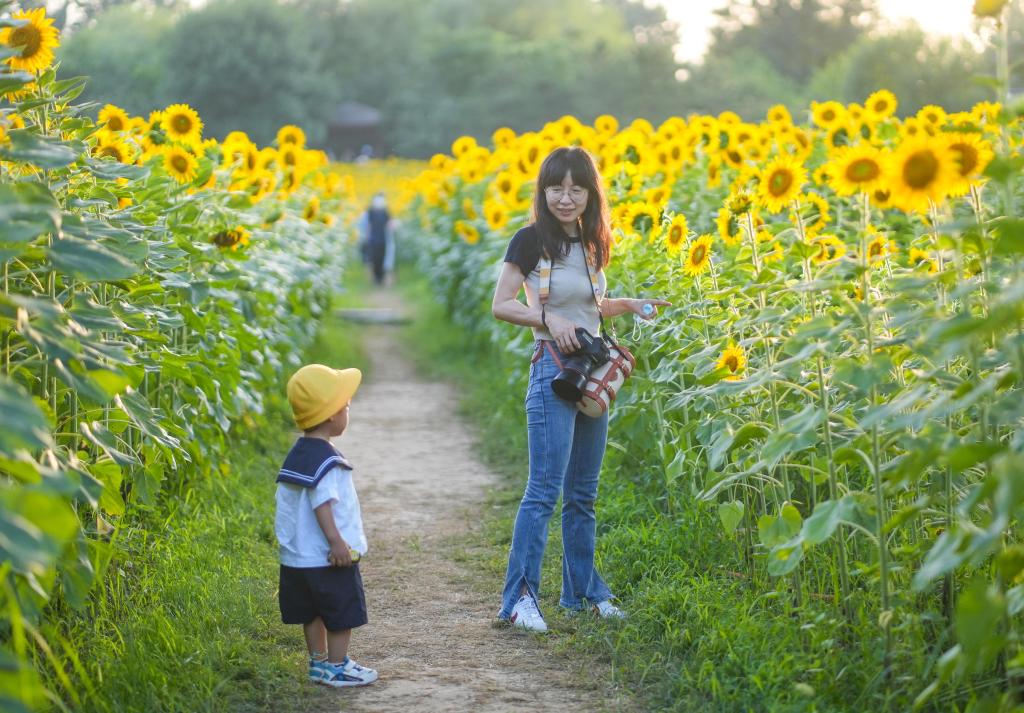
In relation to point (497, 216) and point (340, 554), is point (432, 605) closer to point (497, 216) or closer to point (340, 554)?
point (340, 554)

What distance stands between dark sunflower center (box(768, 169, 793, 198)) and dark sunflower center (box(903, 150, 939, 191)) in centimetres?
120

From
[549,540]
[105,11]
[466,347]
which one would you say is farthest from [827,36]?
[549,540]

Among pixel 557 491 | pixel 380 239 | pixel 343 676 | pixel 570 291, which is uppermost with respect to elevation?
pixel 570 291

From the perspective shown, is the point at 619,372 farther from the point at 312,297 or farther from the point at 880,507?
the point at 312,297

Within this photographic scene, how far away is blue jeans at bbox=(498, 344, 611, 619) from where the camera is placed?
4.38 meters

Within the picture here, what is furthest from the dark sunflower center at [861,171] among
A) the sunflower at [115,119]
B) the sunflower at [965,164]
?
the sunflower at [115,119]

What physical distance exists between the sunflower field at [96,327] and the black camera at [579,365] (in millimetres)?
1240

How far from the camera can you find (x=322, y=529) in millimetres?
3818

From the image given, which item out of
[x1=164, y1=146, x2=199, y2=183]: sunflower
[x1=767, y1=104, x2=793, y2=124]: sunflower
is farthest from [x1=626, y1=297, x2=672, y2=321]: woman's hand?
[x1=767, y1=104, x2=793, y2=124]: sunflower

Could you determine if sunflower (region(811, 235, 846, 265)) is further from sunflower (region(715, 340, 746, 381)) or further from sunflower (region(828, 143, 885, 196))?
sunflower (region(715, 340, 746, 381))

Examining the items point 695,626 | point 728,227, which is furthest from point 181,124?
point 695,626

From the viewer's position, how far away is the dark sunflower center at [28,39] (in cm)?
401

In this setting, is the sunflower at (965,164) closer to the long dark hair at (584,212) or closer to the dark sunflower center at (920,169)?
the dark sunflower center at (920,169)

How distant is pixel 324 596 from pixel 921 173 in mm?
2020
